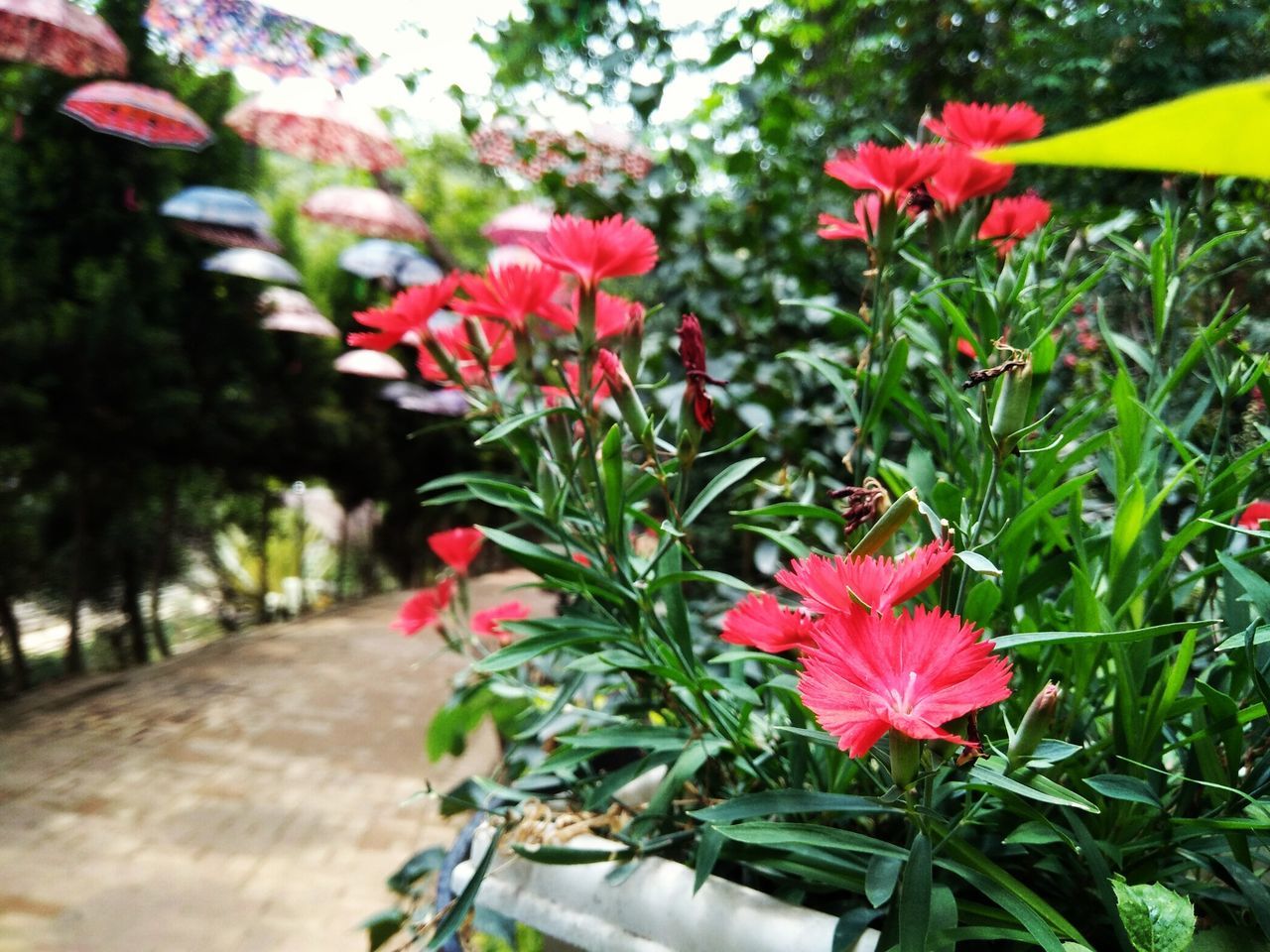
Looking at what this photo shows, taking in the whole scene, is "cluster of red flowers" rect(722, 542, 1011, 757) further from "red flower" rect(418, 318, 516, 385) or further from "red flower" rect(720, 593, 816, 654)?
"red flower" rect(418, 318, 516, 385)

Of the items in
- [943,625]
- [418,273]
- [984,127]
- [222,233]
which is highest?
[222,233]

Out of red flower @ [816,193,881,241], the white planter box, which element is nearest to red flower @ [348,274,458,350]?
red flower @ [816,193,881,241]

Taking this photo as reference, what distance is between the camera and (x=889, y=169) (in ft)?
1.63

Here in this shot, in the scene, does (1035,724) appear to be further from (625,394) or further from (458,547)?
(458,547)

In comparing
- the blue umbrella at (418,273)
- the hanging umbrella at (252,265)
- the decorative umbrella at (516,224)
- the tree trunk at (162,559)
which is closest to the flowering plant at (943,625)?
the decorative umbrella at (516,224)

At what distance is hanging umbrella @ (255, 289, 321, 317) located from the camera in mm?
3557

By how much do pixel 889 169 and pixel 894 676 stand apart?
33cm

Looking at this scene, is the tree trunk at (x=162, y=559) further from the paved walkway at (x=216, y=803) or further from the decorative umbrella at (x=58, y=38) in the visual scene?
the decorative umbrella at (x=58, y=38)

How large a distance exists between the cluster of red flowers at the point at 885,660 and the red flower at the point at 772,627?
0.29 feet

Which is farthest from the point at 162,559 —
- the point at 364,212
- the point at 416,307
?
the point at 416,307

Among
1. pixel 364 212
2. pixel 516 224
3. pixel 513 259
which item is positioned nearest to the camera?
pixel 513 259

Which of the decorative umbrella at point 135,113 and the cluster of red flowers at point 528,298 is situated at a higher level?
the decorative umbrella at point 135,113

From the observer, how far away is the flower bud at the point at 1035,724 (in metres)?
0.31

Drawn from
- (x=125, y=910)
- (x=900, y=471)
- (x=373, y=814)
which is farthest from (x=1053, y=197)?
(x=125, y=910)
